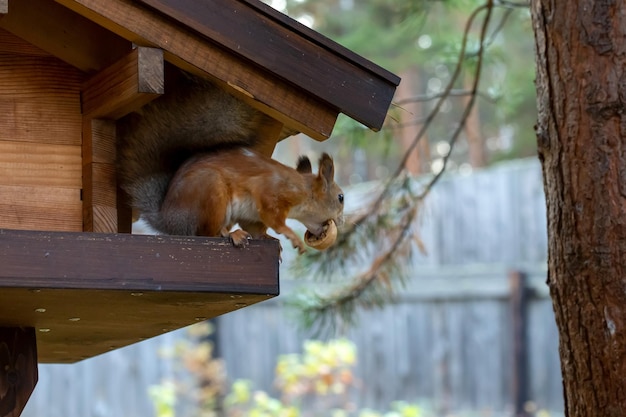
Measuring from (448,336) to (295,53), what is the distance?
22.0 feet

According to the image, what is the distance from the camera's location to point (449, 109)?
16.5 metres

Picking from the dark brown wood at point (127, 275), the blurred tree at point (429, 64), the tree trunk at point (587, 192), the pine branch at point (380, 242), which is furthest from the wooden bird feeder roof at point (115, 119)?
the blurred tree at point (429, 64)

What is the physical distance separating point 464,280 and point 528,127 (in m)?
7.97

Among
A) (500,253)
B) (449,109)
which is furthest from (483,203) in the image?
(449,109)

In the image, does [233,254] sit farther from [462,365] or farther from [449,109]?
[449,109]

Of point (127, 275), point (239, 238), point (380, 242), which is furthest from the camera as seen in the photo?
point (380, 242)

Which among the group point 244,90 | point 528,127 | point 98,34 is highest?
point 528,127

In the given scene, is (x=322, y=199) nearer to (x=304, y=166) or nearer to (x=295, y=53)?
(x=304, y=166)

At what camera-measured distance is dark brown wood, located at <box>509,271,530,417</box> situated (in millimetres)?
8133

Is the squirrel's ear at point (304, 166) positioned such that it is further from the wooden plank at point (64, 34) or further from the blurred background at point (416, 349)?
the blurred background at point (416, 349)

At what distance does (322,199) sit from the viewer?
2.65 m

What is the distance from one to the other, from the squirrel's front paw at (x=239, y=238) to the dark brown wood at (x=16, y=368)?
27.5 inches

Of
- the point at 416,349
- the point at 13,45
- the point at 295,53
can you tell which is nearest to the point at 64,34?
the point at 13,45

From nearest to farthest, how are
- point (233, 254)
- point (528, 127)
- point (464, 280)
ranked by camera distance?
point (233, 254) → point (464, 280) → point (528, 127)
